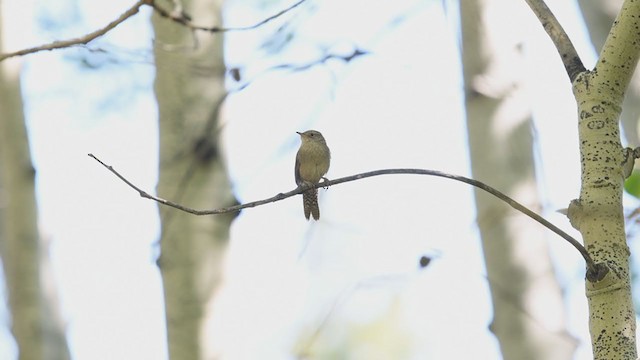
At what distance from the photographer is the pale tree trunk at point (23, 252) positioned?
129 inches

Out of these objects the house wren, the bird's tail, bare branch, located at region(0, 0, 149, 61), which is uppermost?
bare branch, located at region(0, 0, 149, 61)

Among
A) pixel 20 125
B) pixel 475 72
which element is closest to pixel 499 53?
pixel 475 72

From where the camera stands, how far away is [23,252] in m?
3.41

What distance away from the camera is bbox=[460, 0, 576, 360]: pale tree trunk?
2.59 meters

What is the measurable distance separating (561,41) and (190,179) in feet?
4.91

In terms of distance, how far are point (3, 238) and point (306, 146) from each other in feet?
4.47

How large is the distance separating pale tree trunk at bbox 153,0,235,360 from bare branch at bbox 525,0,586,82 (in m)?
1.40

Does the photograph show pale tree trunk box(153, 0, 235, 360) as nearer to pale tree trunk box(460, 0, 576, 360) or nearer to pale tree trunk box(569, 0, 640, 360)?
pale tree trunk box(460, 0, 576, 360)

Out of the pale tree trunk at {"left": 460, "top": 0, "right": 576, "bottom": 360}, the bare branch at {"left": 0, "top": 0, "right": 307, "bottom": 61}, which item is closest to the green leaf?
the pale tree trunk at {"left": 460, "top": 0, "right": 576, "bottom": 360}

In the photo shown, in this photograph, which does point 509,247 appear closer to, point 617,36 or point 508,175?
point 508,175

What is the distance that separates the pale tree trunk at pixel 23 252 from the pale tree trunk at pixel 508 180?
5.38 feet

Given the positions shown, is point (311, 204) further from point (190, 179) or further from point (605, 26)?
point (605, 26)

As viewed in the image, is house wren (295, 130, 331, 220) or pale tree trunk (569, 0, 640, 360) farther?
house wren (295, 130, 331, 220)

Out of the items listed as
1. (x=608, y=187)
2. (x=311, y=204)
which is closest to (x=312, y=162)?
(x=311, y=204)
